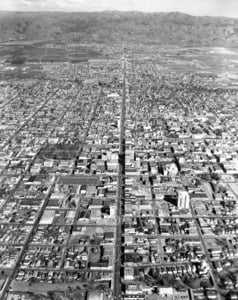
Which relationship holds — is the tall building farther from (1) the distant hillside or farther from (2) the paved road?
(1) the distant hillside

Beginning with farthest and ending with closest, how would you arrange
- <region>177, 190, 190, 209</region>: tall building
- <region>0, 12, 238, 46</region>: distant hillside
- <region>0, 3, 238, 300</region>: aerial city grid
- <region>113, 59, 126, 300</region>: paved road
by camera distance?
<region>0, 12, 238, 46</region>: distant hillside
<region>177, 190, 190, 209</region>: tall building
<region>0, 3, 238, 300</region>: aerial city grid
<region>113, 59, 126, 300</region>: paved road

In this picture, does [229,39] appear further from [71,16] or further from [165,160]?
[165,160]

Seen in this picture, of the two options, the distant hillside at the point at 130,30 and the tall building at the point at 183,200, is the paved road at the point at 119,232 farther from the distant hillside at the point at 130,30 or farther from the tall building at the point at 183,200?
the distant hillside at the point at 130,30

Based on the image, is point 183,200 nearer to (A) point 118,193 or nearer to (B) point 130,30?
(A) point 118,193

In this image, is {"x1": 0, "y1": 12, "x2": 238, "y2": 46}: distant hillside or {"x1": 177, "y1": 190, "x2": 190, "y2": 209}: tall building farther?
{"x1": 0, "y1": 12, "x2": 238, "y2": 46}: distant hillside

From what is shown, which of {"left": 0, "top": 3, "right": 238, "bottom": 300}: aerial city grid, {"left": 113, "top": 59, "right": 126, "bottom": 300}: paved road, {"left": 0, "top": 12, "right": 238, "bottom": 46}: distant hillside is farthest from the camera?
{"left": 0, "top": 12, "right": 238, "bottom": 46}: distant hillside

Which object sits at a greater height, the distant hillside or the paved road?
the distant hillside

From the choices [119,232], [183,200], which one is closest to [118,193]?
[119,232]

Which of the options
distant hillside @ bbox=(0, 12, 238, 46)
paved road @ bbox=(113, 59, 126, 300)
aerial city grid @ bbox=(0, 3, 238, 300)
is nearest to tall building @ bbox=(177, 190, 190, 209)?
aerial city grid @ bbox=(0, 3, 238, 300)

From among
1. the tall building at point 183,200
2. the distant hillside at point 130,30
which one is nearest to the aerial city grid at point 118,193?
the tall building at point 183,200
